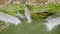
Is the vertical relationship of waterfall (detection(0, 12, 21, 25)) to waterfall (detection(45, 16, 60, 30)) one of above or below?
above

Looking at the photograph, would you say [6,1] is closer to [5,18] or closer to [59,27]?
[5,18]

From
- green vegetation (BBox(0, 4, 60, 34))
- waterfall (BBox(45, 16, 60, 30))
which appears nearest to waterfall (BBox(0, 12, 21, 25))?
green vegetation (BBox(0, 4, 60, 34))

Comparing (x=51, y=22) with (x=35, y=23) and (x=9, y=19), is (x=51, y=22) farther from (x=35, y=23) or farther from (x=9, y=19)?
(x=9, y=19)

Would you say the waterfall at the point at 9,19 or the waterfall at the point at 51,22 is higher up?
the waterfall at the point at 9,19

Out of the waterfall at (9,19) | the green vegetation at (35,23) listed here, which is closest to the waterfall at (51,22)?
the green vegetation at (35,23)

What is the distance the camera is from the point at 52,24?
128cm

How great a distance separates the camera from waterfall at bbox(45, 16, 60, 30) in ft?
4.18

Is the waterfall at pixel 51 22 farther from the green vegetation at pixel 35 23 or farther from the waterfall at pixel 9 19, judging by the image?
the waterfall at pixel 9 19

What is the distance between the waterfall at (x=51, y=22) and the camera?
1.27 metres

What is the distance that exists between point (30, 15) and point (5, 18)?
140mm

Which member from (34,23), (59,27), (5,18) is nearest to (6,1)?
(5,18)

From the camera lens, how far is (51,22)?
1.28m

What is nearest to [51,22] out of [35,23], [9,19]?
[35,23]

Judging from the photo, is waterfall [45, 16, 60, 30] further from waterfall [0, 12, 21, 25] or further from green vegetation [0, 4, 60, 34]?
waterfall [0, 12, 21, 25]
